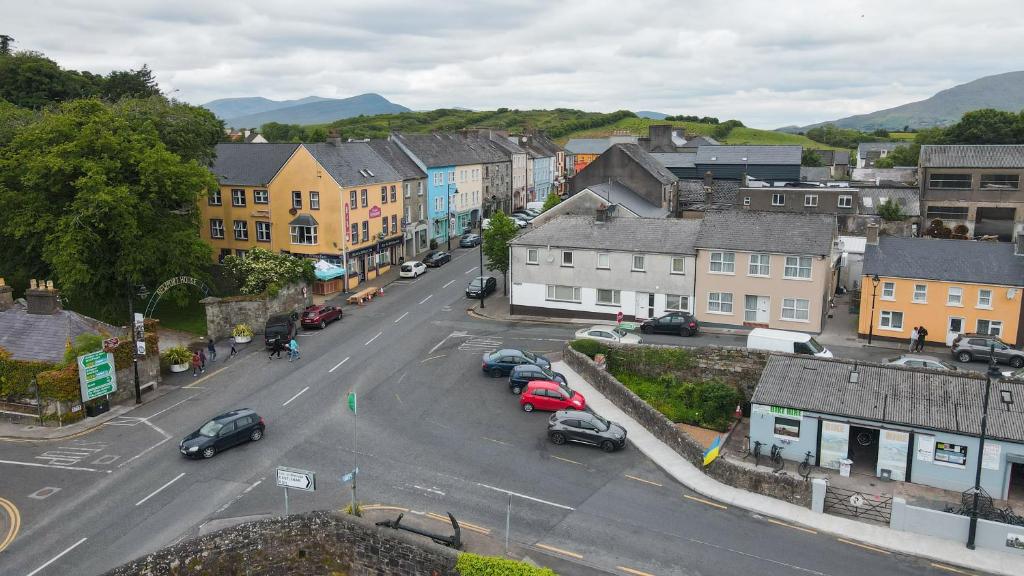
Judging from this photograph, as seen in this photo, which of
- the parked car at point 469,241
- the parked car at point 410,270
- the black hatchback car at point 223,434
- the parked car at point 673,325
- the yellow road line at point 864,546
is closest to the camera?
the yellow road line at point 864,546

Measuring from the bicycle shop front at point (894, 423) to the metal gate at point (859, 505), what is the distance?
1824 mm

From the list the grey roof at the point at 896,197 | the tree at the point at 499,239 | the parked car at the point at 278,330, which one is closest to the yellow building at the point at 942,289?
the tree at the point at 499,239

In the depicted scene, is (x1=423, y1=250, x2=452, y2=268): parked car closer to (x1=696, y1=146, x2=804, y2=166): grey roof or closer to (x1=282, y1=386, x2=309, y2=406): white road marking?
(x1=282, y1=386, x2=309, y2=406): white road marking

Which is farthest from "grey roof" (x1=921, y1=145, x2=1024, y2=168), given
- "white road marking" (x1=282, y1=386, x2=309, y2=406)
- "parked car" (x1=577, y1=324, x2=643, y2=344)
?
"white road marking" (x1=282, y1=386, x2=309, y2=406)

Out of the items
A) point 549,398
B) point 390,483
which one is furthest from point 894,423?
point 390,483

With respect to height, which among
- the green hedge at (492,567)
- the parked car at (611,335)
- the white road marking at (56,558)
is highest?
the parked car at (611,335)

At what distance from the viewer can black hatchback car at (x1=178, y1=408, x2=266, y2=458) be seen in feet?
85.9

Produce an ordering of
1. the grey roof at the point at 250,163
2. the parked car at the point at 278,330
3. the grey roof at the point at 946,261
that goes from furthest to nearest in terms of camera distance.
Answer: the grey roof at the point at 250,163 → the parked car at the point at 278,330 → the grey roof at the point at 946,261

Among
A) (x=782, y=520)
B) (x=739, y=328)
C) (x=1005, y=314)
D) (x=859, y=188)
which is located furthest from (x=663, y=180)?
(x=782, y=520)

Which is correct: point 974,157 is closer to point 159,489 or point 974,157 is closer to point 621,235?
point 621,235

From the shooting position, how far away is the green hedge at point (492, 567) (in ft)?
52.9

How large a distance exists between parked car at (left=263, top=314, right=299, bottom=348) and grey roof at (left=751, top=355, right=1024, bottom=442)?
25119 millimetres

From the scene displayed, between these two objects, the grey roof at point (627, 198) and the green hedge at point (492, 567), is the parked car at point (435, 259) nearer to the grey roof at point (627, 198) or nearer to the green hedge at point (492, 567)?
the grey roof at point (627, 198)

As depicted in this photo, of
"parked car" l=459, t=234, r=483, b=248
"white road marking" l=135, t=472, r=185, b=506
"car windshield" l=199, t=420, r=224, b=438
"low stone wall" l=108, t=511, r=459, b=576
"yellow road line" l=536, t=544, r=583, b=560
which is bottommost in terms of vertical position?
"yellow road line" l=536, t=544, r=583, b=560
